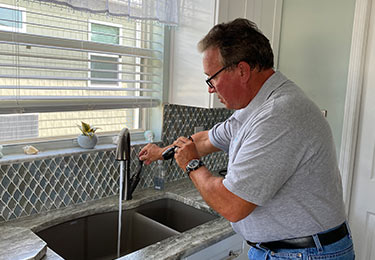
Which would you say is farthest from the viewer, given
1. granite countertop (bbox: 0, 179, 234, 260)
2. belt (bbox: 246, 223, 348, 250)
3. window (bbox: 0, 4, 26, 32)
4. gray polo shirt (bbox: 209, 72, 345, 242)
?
window (bbox: 0, 4, 26, 32)

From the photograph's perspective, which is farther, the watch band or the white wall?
the white wall

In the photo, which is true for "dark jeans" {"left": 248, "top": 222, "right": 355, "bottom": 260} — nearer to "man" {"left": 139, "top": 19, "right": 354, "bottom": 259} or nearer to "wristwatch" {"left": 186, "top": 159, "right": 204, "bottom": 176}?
"man" {"left": 139, "top": 19, "right": 354, "bottom": 259}

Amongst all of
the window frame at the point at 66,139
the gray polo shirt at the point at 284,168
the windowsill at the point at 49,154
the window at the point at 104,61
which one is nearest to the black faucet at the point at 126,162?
the windowsill at the point at 49,154

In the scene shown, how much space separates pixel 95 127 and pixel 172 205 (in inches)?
23.4

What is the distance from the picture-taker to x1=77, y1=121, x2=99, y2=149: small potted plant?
69.6 inches

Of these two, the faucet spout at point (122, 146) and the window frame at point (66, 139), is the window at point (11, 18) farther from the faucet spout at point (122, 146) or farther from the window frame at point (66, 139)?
the faucet spout at point (122, 146)

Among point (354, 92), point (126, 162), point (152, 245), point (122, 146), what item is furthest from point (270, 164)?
point (354, 92)

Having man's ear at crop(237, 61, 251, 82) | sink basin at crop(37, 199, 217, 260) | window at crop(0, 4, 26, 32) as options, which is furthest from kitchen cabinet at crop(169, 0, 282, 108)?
window at crop(0, 4, 26, 32)

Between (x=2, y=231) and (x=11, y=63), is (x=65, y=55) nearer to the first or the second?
(x=11, y=63)

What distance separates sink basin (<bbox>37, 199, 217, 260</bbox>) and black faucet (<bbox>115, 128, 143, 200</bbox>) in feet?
0.31

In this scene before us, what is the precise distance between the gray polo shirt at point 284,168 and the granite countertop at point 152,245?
28 centimetres

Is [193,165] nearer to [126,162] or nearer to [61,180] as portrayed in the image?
[126,162]

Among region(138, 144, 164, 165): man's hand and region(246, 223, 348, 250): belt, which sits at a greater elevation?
region(138, 144, 164, 165): man's hand

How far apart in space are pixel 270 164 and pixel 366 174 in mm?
1428
